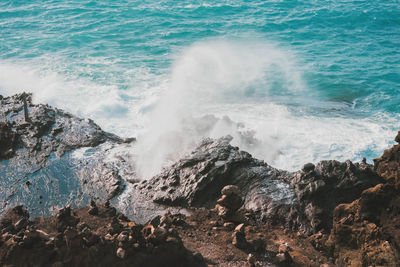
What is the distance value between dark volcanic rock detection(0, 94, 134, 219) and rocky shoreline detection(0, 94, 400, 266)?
36 mm

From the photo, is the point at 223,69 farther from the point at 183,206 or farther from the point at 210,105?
the point at 183,206

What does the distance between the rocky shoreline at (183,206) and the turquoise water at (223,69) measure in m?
1.95

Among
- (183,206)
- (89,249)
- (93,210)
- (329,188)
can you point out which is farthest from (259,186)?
(89,249)

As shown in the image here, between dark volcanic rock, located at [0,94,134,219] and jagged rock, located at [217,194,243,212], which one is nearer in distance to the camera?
jagged rock, located at [217,194,243,212]

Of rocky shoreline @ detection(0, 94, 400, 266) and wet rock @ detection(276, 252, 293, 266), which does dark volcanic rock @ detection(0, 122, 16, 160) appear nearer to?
rocky shoreline @ detection(0, 94, 400, 266)

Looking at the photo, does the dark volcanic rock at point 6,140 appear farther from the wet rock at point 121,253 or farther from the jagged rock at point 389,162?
the jagged rock at point 389,162

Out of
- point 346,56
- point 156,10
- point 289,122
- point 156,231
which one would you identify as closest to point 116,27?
point 156,10

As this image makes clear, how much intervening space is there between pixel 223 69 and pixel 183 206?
18.3 metres

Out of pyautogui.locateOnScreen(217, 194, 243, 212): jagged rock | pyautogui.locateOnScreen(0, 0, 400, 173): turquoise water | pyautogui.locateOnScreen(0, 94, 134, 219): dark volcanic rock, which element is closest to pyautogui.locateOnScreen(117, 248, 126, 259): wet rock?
pyautogui.locateOnScreen(217, 194, 243, 212): jagged rock

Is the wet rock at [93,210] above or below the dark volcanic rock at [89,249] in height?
below

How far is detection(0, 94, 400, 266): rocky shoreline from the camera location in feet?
21.3

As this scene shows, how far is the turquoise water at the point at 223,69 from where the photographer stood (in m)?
17.2

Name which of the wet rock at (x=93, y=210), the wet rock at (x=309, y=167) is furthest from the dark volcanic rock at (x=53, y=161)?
the wet rock at (x=309, y=167)

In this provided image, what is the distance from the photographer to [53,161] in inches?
500
